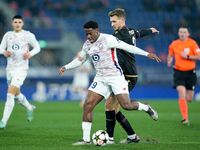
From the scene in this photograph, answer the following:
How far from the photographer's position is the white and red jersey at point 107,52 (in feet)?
21.9

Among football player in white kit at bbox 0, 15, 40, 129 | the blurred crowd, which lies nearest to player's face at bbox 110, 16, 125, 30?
football player in white kit at bbox 0, 15, 40, 129

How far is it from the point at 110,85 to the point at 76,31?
841 inches

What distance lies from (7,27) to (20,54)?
51.5ft

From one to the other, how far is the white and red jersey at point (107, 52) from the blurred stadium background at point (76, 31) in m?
15.6

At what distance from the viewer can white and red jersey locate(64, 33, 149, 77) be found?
6684 millimetres

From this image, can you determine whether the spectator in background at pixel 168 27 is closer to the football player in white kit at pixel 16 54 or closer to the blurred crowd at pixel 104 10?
the blurred crowd at pixel 104 10

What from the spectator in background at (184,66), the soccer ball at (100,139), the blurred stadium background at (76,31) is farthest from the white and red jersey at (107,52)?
the blurred stadium background at (76,31)

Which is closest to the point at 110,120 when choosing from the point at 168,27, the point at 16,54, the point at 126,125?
the point at 126,125

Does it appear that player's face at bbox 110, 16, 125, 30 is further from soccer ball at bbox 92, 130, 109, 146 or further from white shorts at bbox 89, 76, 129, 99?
soccer ball at bbox 92, 130, 109, 146

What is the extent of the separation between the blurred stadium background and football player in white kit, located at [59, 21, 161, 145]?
1557cm

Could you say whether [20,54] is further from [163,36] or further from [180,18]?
[180,18]

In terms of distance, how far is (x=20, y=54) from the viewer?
387 inches

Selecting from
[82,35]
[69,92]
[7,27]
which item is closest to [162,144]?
[69,92]

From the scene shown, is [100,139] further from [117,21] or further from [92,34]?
[117,21]
